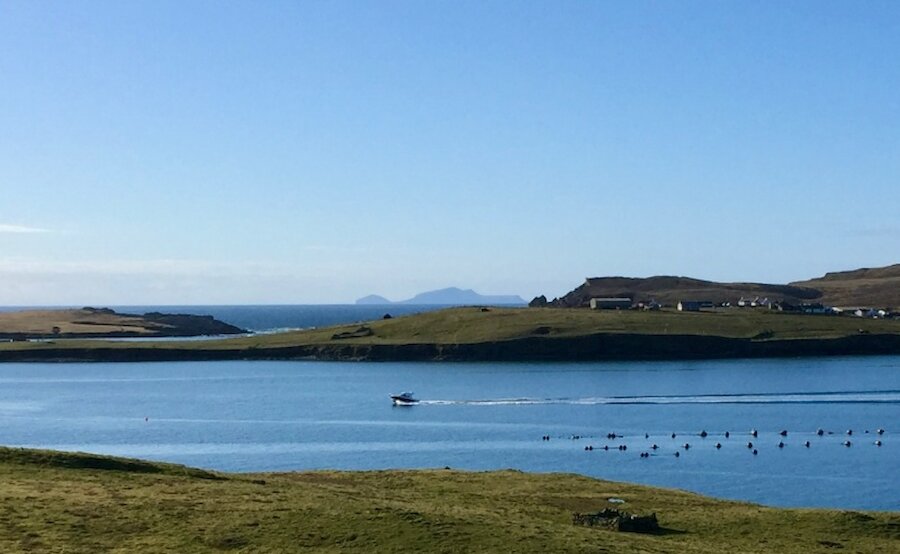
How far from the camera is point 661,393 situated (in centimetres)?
16475

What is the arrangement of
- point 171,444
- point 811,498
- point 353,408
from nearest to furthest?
point 811,498 < point 171,444 < point 353,408

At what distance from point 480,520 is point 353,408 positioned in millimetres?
102126

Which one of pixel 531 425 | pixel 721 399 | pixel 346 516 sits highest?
pixel 721 399

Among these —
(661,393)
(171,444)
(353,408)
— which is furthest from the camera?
(661,393)

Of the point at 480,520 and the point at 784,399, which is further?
the point at 784,399

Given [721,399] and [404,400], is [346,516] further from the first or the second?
[721,399]

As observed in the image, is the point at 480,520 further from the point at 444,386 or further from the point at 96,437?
the point at 444,386

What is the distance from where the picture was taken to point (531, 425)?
130 meters

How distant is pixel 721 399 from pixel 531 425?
37370mm

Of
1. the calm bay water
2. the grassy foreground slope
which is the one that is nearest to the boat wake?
the calm bay water

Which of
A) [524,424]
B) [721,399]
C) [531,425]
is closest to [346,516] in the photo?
[531,425]

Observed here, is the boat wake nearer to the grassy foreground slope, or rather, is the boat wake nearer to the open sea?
the open sea

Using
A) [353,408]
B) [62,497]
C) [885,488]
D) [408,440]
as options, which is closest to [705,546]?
[62,497]

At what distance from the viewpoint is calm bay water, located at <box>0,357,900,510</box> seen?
95062mm
